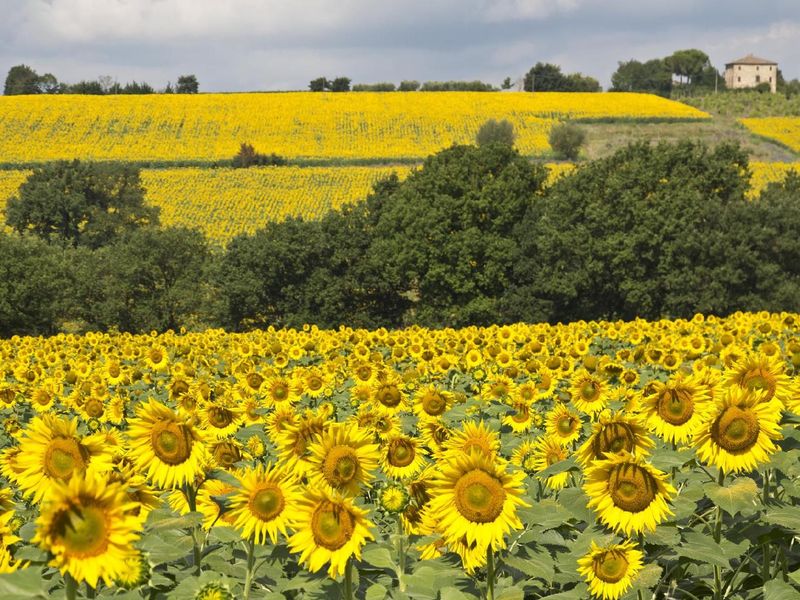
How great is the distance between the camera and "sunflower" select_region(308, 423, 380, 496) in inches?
140

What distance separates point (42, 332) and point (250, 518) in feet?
130

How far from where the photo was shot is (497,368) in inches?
419

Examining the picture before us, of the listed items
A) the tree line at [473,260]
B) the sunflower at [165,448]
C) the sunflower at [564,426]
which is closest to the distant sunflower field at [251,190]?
the tree line at [473,260]

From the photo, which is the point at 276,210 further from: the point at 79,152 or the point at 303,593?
the point at 303,593

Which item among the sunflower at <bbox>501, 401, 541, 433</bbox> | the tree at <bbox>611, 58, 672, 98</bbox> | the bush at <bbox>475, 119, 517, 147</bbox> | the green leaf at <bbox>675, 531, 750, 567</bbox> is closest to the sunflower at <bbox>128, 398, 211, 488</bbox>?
the green leaf at <bbox>675, 531, 750, 567</bbox>

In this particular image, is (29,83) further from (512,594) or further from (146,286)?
(512,594)

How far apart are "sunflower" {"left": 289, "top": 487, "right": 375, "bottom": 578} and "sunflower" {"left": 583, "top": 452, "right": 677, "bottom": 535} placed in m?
1.02

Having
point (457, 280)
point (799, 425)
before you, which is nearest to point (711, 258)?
point (457, 280)

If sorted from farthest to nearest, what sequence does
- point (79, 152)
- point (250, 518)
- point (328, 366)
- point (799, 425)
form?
point (79, 152), point (328, 366), point (799, 425), point (250, 518)

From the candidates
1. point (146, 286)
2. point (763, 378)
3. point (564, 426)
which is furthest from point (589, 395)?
point (146, 286)

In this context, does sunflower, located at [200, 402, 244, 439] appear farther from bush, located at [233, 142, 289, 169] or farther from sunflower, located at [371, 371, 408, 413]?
bush, located at [233, 142, 289, 169]

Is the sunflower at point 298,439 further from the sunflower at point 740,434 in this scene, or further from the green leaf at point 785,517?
the green leaf at point 785,517

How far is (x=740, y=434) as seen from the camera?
376 centimetres

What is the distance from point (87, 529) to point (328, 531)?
2.82 feet
